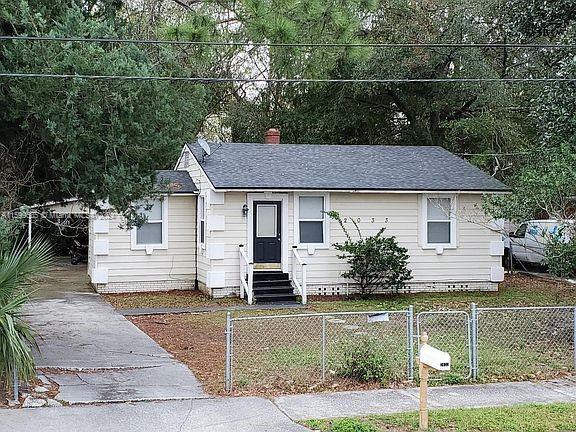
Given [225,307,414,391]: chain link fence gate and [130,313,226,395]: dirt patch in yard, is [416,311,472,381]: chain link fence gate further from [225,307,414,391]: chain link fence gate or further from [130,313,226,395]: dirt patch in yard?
[130,313,226,395]: dirt patch in yard

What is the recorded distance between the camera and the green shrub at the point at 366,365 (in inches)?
372

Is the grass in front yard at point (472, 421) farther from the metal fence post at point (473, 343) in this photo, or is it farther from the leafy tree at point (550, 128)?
the leafy tree at point (550, 128)

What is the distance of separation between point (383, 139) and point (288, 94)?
422 centimetres

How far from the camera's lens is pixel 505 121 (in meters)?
25.4

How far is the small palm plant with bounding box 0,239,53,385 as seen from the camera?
845 centimetres

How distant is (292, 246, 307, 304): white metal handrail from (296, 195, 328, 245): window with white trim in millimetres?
524

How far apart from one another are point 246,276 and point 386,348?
26.2ft

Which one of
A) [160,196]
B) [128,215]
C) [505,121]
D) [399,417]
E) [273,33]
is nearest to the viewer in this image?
[399,417]

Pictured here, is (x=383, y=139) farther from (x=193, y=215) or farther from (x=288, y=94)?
(x=193, y=215)

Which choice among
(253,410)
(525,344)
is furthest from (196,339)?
(525,344)

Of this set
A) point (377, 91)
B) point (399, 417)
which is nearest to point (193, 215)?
point (377, 91)

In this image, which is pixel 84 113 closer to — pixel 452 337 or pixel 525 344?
pixel 452 337

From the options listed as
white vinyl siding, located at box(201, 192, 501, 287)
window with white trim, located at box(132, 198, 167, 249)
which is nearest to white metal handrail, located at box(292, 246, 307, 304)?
white vinyl siding, located at box(201, 192, 501, 287)

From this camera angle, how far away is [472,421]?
764 centimetres
